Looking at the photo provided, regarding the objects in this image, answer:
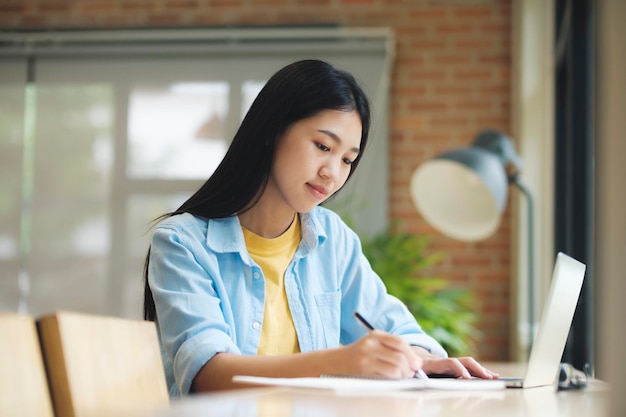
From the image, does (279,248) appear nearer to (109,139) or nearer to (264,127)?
(264,127)

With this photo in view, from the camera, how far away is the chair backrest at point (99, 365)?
89cm

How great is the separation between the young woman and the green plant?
89.7 inches

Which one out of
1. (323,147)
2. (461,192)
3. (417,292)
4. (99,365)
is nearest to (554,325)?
(323,147)

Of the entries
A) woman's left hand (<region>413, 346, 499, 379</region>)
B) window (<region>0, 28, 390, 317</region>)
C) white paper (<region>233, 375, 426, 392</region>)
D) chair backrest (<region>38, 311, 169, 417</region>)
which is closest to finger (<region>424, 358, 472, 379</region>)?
woman's left hand (<region>413, 346, 499, 379</region>)

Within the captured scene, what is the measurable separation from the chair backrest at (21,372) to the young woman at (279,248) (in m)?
0.60

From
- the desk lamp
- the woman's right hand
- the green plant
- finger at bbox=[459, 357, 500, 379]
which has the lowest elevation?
the green plant

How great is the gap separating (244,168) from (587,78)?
82.0 inches

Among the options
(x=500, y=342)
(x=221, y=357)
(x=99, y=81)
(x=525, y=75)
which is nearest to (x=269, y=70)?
(x=99, y=81)

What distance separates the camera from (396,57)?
5172 millimetres

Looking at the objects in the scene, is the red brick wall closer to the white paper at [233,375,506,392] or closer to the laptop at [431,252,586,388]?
the laptop at [431,252,586,388]

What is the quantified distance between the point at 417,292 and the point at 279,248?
8.47ft

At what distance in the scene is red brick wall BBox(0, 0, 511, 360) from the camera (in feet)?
16.5

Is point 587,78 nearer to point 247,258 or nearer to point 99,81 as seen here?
point 247,258

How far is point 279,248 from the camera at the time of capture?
5.76 feet
